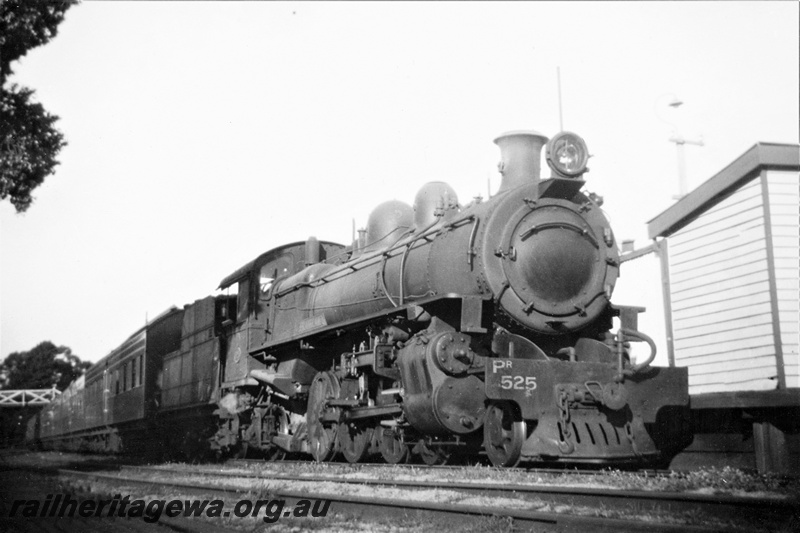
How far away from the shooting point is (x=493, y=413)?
8.13 metres

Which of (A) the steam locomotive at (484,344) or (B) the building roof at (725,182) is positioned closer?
(A) the steam locomotive at (484,344)

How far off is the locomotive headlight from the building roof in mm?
2101

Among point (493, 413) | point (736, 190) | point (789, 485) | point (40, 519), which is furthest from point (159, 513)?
A: point (736, 190)

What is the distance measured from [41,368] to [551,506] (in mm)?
74545

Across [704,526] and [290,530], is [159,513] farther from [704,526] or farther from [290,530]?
[704,526]

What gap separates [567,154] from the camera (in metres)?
8.64

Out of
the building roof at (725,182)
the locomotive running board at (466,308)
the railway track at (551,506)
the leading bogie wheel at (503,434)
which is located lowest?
the railway track at (551,506)

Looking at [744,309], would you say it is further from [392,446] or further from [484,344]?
[392,446]

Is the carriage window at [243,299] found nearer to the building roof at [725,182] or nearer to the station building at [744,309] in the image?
the building roof at [725,182]

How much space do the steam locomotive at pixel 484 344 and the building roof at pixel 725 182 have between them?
1.83m

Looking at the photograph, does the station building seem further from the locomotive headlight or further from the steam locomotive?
the locomotive headlight

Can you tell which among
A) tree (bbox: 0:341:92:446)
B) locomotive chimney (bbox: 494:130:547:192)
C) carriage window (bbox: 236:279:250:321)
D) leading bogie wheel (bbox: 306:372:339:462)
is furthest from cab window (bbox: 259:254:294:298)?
tree (bbox: 0:341:92:446)

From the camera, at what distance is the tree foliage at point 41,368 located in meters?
67.6

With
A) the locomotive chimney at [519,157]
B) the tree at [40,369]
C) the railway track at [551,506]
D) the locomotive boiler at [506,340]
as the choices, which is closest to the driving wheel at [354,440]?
the locomotive boiler at [506,340]
